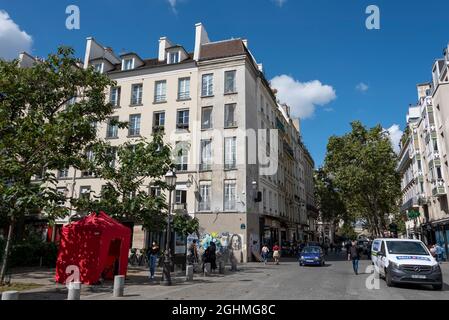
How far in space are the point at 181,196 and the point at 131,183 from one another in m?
11.4

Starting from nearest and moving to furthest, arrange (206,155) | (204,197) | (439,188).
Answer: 1. (204,197)
2. (206,155)
3. (439,188)

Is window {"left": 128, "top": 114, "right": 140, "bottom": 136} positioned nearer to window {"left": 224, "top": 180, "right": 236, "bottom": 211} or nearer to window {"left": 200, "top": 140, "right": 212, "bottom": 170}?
window {"left": 200, "top": 140, "right": 212, "bottom": 170}

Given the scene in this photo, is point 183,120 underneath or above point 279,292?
above

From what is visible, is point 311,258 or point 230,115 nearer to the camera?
point 311,258

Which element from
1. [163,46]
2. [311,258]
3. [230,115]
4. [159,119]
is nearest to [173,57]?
[163,46]

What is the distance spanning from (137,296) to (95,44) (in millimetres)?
31815

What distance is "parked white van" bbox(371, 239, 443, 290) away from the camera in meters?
12.1

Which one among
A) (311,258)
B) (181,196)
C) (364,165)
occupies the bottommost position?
(311,258)

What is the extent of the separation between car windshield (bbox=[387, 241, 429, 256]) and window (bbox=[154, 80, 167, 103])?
23902mm

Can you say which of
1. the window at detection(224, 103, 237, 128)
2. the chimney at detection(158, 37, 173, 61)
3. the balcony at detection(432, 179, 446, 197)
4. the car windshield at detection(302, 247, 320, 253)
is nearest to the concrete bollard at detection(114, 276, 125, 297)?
the car windshield at detection(302, 247, 320, 253)

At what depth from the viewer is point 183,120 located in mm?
31578

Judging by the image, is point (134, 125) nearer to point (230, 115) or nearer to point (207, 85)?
point (207, 85)

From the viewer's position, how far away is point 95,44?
118 feet

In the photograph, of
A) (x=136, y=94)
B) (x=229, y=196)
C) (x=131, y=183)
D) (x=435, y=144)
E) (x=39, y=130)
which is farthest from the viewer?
(x=435, y=144)
